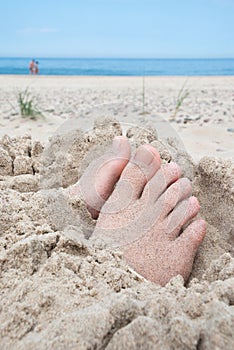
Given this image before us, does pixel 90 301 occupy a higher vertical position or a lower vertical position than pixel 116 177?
lower

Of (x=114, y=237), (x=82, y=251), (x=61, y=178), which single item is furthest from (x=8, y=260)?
(x=61, y=178)

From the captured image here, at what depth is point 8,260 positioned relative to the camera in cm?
118

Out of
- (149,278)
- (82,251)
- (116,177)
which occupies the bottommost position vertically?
(149,278)

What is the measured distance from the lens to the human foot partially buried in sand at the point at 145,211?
4.77 feet

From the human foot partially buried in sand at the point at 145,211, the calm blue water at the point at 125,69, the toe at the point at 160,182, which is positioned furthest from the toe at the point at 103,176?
the calm blue water at the point at 125,69

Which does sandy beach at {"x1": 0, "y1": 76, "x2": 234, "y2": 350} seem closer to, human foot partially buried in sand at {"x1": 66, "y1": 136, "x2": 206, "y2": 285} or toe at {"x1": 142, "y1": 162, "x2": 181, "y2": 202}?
human foot partially buried in sand at {"x1": 66, "y1": 136, "x2": 206, "y2": 285}

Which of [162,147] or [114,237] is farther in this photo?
[162,147]

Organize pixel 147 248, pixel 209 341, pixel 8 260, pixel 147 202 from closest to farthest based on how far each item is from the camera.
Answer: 1. pixel 209 341
2. pixel 8 260
3. pixel 147 248
4. pixel 147 202

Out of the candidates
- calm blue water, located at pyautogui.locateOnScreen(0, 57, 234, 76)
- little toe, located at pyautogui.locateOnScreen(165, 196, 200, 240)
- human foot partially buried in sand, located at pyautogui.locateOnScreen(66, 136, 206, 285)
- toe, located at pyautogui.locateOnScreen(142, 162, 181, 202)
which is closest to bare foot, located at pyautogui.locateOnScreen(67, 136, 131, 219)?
human foot partially buried in sand, located at pyautogui.locateOnScreen(66, 136, 206, 285)

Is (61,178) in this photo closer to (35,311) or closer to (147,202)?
(147,202)

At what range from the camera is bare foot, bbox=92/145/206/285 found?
1.45 meters

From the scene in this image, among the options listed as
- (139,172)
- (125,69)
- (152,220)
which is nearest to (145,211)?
(152,220)

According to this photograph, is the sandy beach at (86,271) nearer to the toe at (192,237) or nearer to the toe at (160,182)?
the toe at (192,237)

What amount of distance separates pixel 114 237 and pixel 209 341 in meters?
0.74
